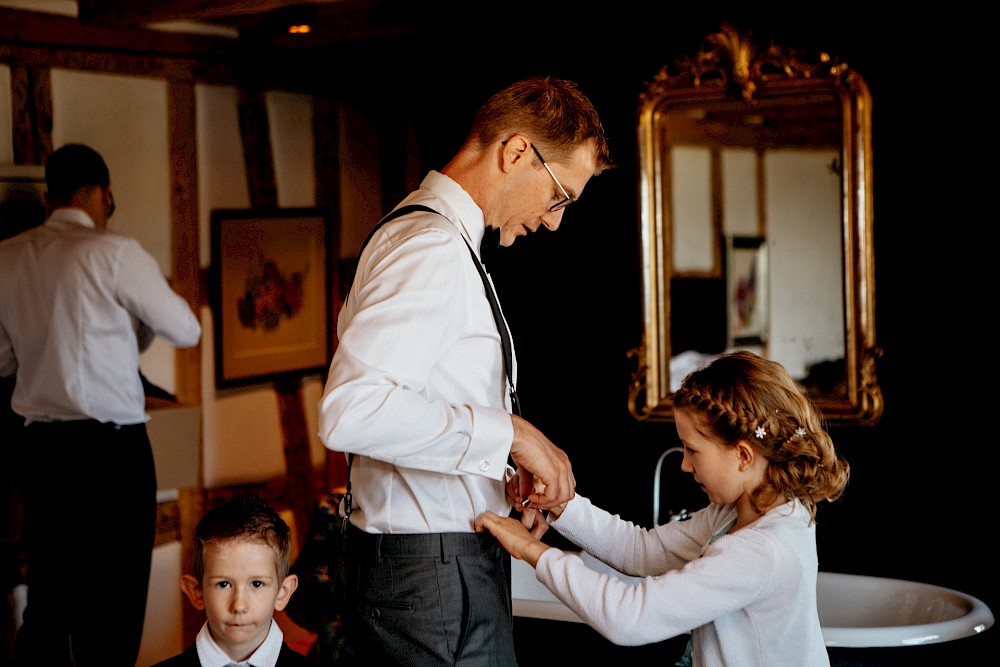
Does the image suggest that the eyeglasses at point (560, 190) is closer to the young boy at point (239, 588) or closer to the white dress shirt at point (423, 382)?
the white dress shirt at point (423, 382)

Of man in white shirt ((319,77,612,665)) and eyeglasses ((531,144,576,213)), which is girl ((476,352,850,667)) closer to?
man in white shirt ((319,77,612,665))

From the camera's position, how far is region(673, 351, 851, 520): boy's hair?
6.53ft

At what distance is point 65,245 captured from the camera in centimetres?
381

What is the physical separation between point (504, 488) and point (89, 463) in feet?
7.62

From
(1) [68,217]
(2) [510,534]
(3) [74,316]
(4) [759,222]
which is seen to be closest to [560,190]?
(2) [510,534]

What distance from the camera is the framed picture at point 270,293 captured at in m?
5.29

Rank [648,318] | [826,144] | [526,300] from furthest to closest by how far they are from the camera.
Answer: [526,300] → [648,318] → [826,144]

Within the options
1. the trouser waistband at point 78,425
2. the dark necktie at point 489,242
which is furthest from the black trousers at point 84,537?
the dark necktie at point 489,242

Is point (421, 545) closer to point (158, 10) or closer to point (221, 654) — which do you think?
point (221, 654)

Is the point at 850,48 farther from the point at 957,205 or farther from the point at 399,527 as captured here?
the point at 399,527

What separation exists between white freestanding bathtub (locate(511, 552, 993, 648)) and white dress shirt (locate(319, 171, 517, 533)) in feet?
3.68

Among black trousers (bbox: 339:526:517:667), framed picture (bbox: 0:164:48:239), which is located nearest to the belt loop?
black trousers (bbox: 339:526:517:667)

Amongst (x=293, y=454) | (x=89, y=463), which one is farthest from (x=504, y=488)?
(x=293, y=454)

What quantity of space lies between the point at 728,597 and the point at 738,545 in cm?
9
